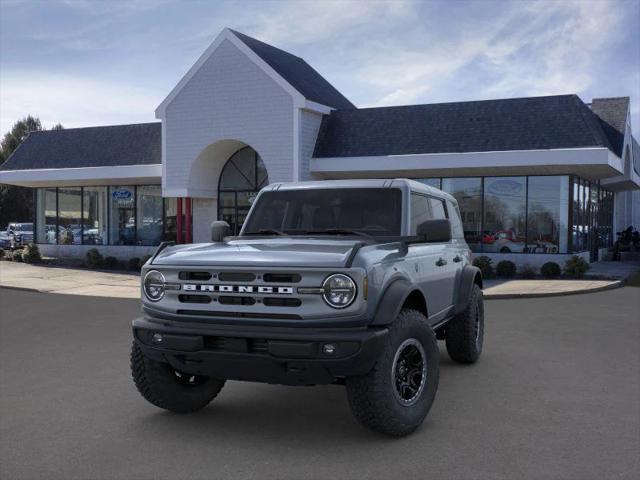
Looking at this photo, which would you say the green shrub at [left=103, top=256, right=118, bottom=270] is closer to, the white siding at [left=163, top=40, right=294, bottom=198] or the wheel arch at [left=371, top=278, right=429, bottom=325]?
the white siding at [left=163, top=40, right=294, bottom=198]

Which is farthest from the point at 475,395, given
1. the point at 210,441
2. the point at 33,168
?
the point at 33,168

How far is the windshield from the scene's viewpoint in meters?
6.27

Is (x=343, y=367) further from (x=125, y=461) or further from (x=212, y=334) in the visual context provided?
(x=125, y=461)

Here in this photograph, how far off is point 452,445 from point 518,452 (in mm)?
472

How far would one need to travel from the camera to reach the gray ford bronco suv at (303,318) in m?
4.74

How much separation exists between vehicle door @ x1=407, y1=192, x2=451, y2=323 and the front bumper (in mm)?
1198

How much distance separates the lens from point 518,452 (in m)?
4.85

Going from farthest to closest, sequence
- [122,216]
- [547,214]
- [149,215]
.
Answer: [122,216] < [149,215] < [547,214]

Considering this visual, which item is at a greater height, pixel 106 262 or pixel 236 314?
pixel 236 314

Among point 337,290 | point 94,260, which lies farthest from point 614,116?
point 337,290

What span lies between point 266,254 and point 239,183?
20848 millimetres

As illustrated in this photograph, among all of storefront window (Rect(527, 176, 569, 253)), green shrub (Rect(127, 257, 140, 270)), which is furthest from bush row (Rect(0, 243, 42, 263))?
storefront window (Rect(527, 176, 569, 253))

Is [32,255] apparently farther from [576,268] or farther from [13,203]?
[13,203]

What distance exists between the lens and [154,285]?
5375mm
